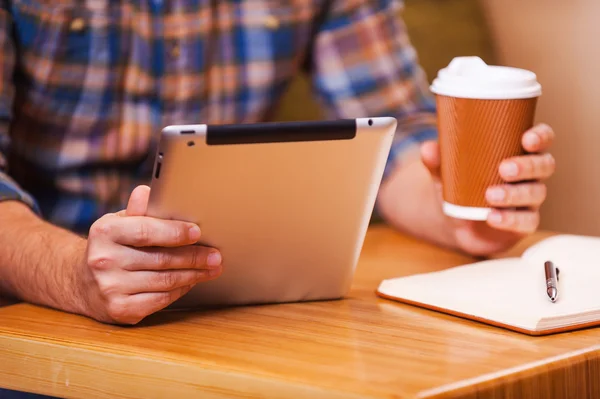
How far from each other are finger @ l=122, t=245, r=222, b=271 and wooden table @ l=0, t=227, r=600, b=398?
0.06 meters

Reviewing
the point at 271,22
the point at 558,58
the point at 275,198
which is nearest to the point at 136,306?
the point at 275,198

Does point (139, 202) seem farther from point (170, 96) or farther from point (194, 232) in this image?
point (170, 96)

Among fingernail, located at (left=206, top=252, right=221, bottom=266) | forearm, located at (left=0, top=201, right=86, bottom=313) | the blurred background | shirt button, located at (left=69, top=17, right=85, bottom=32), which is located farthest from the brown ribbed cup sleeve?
the blurred background

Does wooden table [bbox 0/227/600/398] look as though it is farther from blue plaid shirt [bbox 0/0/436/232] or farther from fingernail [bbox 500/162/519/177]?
blue plaid shirt [bbox 0/0/436/232]

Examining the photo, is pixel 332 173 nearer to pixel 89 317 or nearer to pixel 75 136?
pixel 89 317

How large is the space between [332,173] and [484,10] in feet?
4.24

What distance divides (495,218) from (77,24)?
65 centimetres

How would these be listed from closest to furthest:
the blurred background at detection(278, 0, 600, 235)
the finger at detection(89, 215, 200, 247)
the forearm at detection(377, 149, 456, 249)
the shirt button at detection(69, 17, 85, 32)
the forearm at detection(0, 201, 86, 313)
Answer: the finger at detection(89, 215, 200, 247), the forearm at detection(0, 201, 86, 313), the forearm at detection(377, 149, 456, 249), the shirt button at detection(69, 17, 85, 32), the blurred background at detection(278, 0, 600, 235)

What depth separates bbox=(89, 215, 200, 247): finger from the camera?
0.80 m

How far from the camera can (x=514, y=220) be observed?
39.6 inches

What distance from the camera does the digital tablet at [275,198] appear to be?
774 millimetres

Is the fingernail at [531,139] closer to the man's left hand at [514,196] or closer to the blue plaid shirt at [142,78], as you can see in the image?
the man's left hand at [514,196]

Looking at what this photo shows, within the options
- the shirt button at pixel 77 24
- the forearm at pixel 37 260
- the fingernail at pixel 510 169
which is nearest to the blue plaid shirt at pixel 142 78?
the shirt button at pixel 77 24

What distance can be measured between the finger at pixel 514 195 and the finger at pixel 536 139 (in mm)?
44
